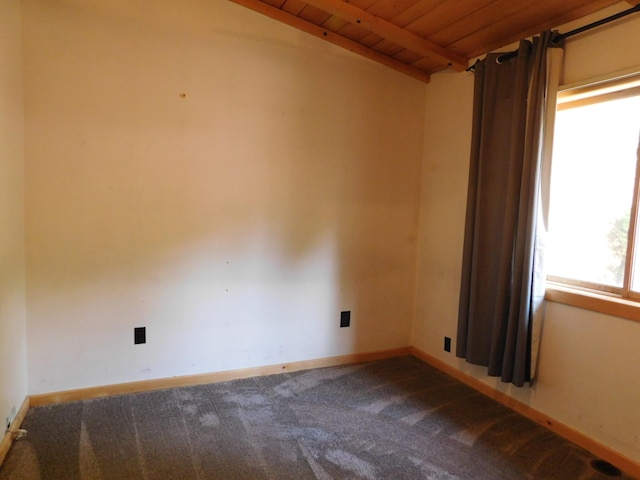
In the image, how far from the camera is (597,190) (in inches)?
88.0

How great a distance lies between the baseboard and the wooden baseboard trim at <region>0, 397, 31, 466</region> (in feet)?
9.04

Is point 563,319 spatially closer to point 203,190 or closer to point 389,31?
point 389,31

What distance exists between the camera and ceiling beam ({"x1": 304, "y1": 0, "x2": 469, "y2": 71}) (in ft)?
8.05

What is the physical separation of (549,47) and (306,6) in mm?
1527

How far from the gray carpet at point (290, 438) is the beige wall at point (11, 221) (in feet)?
0.96

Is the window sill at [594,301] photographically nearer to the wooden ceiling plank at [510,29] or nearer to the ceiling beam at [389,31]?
the wooden ceiling plank at [510,29]

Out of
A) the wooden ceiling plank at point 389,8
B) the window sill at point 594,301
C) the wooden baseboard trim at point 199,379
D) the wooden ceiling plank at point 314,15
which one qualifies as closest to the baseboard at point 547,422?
the wooden baseboard trim at point 199,379

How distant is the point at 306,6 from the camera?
2666 millimetres

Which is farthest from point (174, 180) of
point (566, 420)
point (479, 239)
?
point (566, 420)

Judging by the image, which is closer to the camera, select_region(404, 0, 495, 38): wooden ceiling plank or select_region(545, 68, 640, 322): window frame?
select_region(545, 68, 640, 322): window frame

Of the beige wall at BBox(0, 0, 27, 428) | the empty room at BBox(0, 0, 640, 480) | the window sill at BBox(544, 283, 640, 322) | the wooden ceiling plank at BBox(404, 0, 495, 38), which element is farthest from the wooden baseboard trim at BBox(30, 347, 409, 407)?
the wooden ceiling plank at BBox(404, 0, 495, 38)

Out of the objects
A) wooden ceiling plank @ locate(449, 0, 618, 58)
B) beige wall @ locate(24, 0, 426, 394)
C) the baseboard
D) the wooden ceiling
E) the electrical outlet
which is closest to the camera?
the baseboard

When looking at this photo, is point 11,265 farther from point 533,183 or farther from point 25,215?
point 533,183

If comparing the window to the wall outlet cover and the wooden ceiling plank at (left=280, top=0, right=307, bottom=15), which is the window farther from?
the wooden ceiling plank at (left=280, top=0, right=307, bottom=15)
